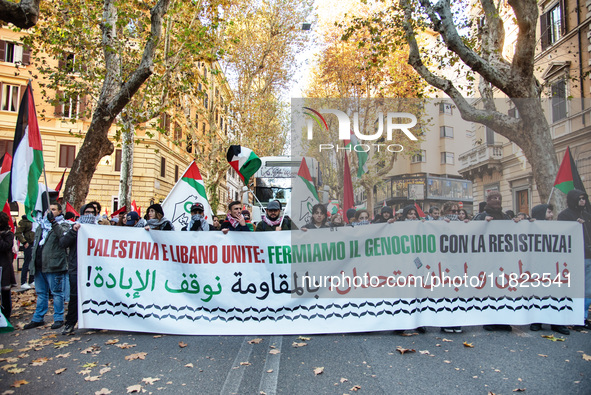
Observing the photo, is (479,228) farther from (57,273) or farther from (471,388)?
(57,273)

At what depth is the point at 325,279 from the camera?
214 inches

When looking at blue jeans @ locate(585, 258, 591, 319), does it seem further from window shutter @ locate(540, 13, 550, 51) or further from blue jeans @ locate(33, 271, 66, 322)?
window shutter @ locate(540, 13, 550, 51)

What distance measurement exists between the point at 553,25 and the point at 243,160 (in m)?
18.5

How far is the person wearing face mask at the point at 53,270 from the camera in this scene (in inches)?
236

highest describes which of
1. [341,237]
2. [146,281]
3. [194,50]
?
[194,50]

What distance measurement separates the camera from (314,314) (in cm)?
528

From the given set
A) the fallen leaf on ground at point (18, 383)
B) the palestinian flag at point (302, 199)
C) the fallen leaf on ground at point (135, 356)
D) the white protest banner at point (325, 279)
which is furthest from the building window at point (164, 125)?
the fallen leaf on ground at point (18, 383)

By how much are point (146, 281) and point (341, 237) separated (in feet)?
8.40

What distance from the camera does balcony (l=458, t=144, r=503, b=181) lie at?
35.9 ft

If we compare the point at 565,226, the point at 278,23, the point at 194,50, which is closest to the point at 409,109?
the point at 278,23

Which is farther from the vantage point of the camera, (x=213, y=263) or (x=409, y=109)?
(x=409, y=109)

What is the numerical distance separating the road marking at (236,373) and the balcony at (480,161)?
7.88 meters

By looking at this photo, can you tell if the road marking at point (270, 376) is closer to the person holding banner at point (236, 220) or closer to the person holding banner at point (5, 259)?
the person holding banner at point (236, 220)

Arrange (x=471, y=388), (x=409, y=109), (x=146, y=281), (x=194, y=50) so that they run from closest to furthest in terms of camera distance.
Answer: (x=471, y=388) → (x=146, y=281) → (x=194, y=50) → (x=409, y=109)
